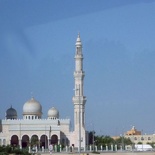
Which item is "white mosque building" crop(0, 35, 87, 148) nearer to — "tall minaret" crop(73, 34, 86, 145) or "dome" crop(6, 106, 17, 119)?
"tall minaret" crop(73, 34, 86, 145)

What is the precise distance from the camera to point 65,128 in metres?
64.8

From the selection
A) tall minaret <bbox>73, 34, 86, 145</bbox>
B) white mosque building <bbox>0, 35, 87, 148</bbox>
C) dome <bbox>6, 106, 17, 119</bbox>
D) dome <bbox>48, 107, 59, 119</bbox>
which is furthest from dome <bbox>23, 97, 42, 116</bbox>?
tall minaret <bbox>73, 34, 86, 145</bbox>

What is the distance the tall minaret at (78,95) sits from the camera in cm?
6009

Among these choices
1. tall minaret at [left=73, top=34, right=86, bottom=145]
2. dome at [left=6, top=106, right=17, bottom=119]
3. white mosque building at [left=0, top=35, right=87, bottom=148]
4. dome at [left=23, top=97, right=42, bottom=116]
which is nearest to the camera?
tall minaret at [left=73, top=34, right=86, bottom=145]

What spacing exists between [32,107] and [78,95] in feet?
27.2

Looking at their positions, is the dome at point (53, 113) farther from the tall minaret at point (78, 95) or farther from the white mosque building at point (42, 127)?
the tall minaret at point (78, 95)

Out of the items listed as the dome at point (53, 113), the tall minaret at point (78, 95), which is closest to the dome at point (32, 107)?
the dome at point (53, 113)

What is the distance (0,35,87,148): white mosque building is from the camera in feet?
201

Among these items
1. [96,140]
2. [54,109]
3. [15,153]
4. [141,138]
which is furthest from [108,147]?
[141,138]

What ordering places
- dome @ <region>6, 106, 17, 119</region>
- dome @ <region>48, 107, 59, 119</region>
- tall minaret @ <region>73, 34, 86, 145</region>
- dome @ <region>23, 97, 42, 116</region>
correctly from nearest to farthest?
tall minaret @ <region>73, 34, 86, 145</region>, dome @ <region>23, 97, 42, 116</region>, dome @ <region>48, 107, 59, 119</region>, dome @ <region>6, 106, 17, 119</region>

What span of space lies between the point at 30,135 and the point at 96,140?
8446 millimetres

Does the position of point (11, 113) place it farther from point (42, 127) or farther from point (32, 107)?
point (42, 127)

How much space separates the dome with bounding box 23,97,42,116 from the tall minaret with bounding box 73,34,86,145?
6.64m

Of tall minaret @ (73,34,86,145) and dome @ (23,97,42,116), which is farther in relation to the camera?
dome @ (23,97,42,116)
